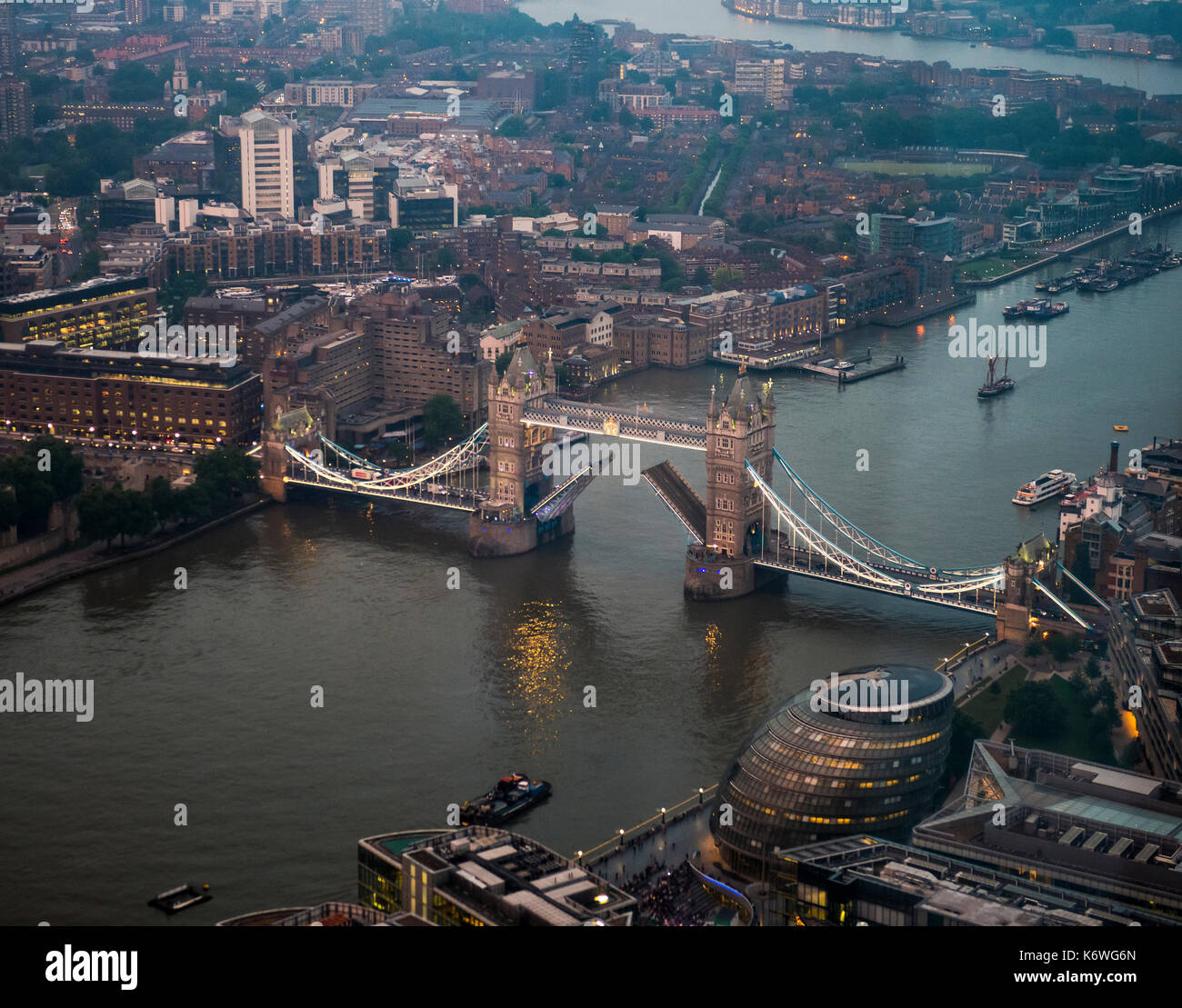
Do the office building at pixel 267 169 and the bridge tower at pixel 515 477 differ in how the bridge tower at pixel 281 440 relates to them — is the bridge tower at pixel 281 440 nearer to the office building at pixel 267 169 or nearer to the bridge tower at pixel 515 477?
the bridge tower at pixel 515 477

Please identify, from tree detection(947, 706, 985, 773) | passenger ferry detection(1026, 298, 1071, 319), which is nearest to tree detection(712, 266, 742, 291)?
passenger ferry detection(1026, 298, 1071, 319)

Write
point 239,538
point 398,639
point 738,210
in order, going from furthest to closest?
point 738,210
point 239,538
point 398,639

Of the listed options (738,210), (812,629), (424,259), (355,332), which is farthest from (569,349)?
(738,210)

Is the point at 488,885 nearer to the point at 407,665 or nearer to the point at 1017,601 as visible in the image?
the point at 407,665

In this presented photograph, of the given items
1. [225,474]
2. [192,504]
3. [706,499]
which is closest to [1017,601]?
[706,499]

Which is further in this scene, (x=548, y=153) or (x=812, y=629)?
(x=548, y=153)

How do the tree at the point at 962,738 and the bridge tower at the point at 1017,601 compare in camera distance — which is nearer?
the tree at the point at 962,738

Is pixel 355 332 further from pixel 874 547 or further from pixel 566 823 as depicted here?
pixel 566 823

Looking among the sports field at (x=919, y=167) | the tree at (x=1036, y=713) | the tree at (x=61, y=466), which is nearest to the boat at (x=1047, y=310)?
the sports field at (x=919, y=167)
